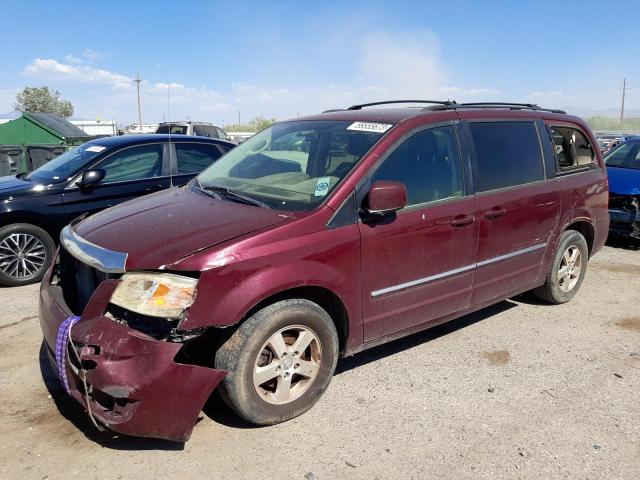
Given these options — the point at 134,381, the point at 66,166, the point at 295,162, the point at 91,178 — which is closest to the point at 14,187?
the point at 66,166

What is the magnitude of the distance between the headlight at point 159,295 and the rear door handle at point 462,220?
6.40 ft

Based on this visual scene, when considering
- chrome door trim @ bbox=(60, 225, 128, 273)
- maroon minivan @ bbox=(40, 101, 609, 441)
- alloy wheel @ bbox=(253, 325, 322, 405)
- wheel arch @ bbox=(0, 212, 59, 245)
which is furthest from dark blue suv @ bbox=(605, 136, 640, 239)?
wheel arch @ bbox=(0, 212, 59, 245)

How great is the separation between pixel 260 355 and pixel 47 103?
7202cm

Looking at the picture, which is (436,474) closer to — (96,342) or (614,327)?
(96,342)

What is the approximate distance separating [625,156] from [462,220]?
245 inches

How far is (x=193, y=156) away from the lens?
22.2 feet

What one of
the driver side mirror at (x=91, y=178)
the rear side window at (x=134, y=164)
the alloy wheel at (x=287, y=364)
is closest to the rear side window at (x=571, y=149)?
the alloy wheel at (x=287, y=364)

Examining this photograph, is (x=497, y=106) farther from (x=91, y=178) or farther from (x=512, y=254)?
(x=91, y=178)

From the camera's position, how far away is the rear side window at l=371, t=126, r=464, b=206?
3.54 m

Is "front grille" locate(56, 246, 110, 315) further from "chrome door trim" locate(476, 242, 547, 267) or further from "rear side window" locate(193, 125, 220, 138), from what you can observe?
"rear side window" locate(193, 125, 220, 138)

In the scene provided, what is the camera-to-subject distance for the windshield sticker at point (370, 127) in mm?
3613

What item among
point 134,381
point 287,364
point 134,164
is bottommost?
point 287,364

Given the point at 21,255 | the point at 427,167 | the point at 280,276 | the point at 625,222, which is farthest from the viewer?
the point at 625,222

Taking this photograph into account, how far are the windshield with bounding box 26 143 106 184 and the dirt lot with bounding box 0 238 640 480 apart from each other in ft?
7.05
